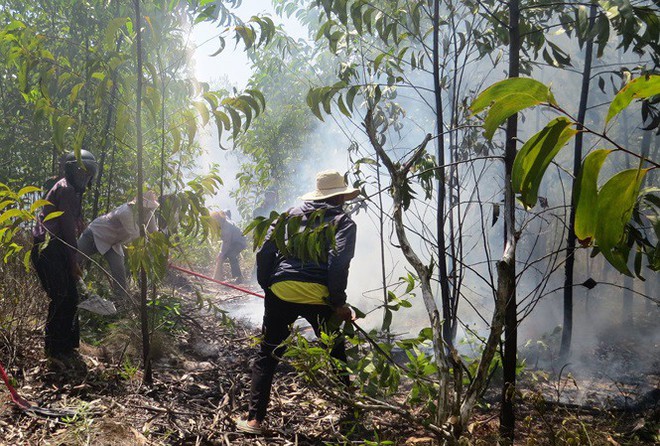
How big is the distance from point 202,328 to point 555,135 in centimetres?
513

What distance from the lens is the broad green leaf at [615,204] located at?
947 millimetres

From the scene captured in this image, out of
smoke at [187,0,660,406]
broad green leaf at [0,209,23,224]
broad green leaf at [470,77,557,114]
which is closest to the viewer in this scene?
broad green leaf at [470,77,557,114]

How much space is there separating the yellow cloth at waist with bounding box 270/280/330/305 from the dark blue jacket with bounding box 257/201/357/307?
0.03 m

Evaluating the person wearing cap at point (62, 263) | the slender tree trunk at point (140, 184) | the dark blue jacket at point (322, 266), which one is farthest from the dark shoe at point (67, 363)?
the dark blue jacket at point (322, 266)

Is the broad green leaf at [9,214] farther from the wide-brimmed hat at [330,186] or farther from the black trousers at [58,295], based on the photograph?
the wide-brimmed hat at [330,186]

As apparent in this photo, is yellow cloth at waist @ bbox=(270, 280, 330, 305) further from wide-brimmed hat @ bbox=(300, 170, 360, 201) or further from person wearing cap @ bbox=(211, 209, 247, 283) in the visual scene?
person wearing cap @ bbox=(211, 209, 247, 283)

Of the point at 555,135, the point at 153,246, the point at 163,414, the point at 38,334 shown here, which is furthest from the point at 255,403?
the point at 555,135

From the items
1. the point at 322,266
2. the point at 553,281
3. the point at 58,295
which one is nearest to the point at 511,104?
the point at 322,266

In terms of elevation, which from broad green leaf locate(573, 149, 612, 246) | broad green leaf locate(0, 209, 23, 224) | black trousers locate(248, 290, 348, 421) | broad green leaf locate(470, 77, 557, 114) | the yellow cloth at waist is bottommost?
black trousers locate(248, 290, 348, 421)

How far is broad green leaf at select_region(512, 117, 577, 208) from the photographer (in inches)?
40.8

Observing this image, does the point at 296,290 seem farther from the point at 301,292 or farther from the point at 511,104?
the point at 511,104

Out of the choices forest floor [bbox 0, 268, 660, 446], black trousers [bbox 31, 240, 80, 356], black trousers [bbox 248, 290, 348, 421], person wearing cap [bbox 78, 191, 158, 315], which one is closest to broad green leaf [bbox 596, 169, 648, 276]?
forest floor [bbox 0, 268, 660, 446]

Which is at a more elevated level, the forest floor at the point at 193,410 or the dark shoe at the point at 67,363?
the dark shoe at the point at 67,363

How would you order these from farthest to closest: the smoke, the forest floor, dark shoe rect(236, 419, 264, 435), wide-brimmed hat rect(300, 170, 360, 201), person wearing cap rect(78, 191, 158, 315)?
person wearing cap rect(78, 191, 158, 315) < the smoke < wide-brimmed hat rect(300, 170, 360, 201) < dark shoe rect(236, 419, 264, 435) < the forest floor
